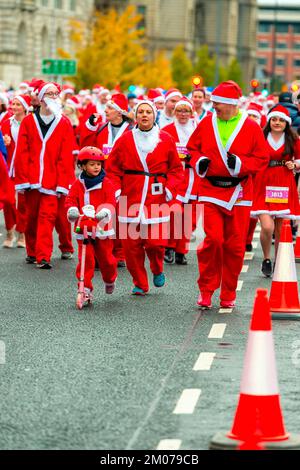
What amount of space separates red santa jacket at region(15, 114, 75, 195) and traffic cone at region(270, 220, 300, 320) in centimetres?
435

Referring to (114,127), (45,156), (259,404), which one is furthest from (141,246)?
(259,404)

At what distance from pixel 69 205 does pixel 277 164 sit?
3.41m

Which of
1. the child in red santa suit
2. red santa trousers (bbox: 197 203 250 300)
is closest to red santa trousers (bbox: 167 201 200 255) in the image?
the child in red santa suit

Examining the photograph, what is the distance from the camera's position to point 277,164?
1667cm

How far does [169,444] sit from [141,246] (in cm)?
667

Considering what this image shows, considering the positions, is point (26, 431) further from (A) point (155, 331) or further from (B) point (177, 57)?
(B) point (177, 57)

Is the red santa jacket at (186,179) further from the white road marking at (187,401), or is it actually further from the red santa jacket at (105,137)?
the white road marking at (187,401)

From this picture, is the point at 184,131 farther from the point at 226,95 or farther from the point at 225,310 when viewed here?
the point at 225,310

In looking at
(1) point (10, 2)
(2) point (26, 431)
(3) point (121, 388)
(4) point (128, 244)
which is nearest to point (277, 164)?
(4) point (128, 244)

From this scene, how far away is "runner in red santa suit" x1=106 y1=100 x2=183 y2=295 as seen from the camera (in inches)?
570

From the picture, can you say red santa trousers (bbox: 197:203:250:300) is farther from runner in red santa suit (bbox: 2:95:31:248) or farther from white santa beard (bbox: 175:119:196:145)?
runner in red santa suit (bbox: 2:95:31:248)

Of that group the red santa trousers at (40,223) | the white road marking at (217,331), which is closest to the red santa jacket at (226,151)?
the white road marking at (217,331)
